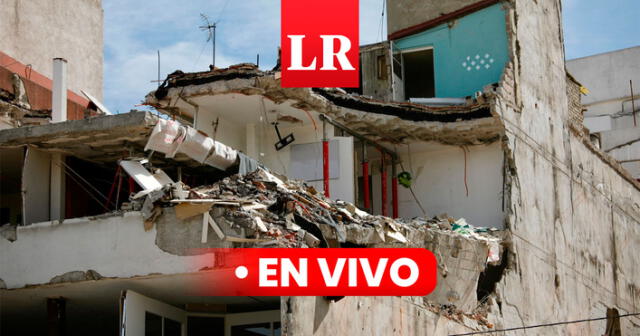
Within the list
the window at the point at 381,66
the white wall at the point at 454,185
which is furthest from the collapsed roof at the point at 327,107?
the window at the point at 381,66

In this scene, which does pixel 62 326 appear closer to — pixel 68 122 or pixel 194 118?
pixel 68 122

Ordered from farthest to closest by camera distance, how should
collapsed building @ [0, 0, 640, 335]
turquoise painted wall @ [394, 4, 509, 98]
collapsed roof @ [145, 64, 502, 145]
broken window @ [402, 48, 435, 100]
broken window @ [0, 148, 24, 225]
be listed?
broken window @ [402, 48, 435, 100] < turquoise painted wall @ [394, 4, 509, 98] < collapsed roof @ [145, 64, 502, 145] < broken window @ [0, 148, 24, 225] < collapsed building @ [0, 0, 640, 335]

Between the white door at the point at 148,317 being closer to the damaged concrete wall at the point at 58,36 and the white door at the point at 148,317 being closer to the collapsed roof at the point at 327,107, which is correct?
the collapsed roof at the point at 327,107

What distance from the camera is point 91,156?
1831 cm

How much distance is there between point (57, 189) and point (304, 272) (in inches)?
224

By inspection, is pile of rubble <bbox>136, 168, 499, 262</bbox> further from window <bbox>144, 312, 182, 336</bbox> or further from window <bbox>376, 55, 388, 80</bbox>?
window <bbox>376, 55, 388, 80</bbox>

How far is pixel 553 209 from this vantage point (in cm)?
A: 2584

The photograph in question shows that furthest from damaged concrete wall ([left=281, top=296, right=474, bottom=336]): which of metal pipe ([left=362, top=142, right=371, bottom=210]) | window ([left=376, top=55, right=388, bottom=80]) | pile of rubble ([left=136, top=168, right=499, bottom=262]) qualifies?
window ([left=376, top=55, right=388, bottom=80])

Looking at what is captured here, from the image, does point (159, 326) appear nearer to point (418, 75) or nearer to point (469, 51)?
point (469, 51)

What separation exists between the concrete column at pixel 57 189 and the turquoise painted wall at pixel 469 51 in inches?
442

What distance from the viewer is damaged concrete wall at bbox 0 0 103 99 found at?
26844 millimetres

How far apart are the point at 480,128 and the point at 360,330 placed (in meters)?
9.80

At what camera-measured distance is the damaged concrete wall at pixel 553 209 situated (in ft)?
78.2

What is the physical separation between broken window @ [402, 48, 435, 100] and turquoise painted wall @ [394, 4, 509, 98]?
976 mm
